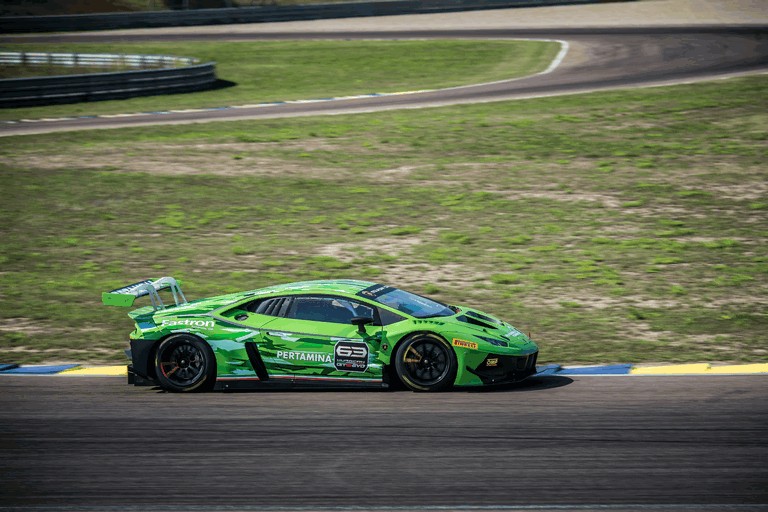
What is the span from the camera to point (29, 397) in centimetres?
1102

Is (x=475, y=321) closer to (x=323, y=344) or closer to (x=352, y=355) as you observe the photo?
(x=352, y=355)

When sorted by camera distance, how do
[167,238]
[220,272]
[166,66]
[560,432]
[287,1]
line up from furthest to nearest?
1. [287,1]
2. [166,66]
3. [167,238]
4. [220,272]
5. [560,432]

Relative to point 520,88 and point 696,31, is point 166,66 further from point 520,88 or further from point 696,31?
point 696,31

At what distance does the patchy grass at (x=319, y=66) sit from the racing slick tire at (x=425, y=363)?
65.3 ft

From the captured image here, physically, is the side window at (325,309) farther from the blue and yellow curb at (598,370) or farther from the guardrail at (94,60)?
the guardrail at (94,60)

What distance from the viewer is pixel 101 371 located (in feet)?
40.6

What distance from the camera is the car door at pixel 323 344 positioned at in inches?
428

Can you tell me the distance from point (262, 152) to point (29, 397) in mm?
13071

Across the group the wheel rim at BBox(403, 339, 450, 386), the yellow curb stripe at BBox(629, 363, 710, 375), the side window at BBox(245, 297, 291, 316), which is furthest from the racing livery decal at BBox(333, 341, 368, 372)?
the yellow curb stripe at BBox(629, 363, 710, 375)

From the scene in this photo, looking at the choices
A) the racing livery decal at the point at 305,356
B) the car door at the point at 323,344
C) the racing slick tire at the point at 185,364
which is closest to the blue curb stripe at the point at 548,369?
the car door at the point at 323,344

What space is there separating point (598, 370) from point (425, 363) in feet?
7.71

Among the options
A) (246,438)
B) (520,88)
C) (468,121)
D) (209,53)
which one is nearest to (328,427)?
(246,438)

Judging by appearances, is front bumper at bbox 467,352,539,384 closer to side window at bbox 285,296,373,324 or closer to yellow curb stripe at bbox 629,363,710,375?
side window at bbox 285,296,373,324

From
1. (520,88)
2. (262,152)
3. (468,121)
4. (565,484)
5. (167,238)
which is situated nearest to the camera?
(565,484)
